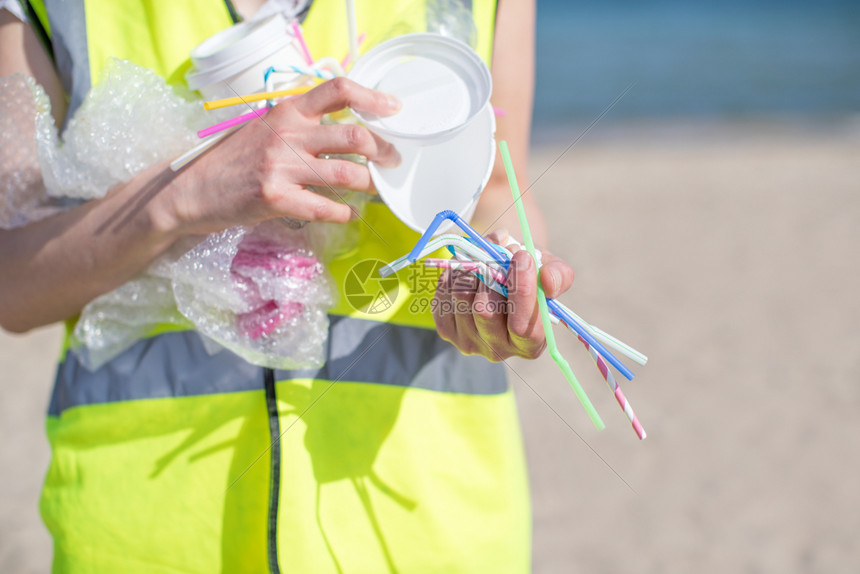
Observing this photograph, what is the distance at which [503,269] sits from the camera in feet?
2.91

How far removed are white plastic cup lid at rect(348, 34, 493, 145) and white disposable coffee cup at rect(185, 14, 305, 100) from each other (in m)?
0.13

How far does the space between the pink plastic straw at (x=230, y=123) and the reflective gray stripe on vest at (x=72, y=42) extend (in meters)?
0.26

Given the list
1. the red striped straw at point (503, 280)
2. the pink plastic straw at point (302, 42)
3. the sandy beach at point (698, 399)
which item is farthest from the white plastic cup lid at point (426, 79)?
the sandy beach at point (698, 399)

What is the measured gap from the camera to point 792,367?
3.22 m

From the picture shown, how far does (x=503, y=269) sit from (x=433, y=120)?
30cm

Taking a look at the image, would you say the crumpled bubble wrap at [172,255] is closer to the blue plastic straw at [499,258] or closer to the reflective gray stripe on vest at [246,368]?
the reflective gray stripe on vest at [246,368]

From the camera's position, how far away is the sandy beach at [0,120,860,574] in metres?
2.50

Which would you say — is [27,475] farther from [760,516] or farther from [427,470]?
[760,516]

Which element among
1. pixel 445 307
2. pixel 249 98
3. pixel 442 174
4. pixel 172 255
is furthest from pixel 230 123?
pixel 445 307

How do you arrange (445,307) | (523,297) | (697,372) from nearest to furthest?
(523,297) < (445,307) < (697,372)

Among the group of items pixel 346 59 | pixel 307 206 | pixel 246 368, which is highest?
pixel 346 59

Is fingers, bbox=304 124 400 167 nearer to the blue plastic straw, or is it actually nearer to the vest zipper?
the blue plastic straw

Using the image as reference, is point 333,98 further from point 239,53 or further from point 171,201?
point 171,201

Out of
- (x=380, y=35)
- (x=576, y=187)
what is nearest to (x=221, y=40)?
(x=380, y=35)
